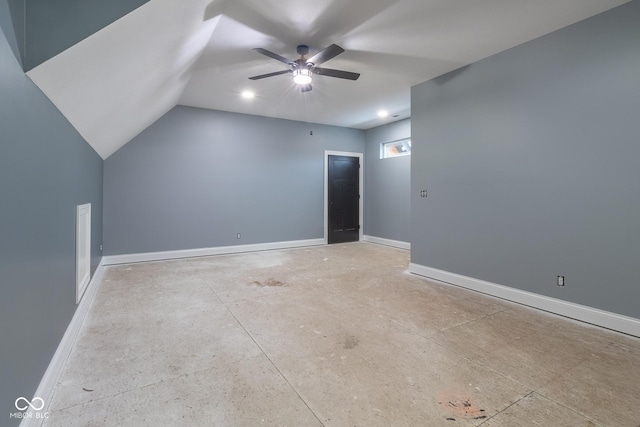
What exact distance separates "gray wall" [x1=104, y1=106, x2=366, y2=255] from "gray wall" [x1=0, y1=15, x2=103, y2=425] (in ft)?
9.30

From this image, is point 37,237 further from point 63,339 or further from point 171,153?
point 171,153

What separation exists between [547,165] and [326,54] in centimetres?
245

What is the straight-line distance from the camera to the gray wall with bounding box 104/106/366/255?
15.6 ft

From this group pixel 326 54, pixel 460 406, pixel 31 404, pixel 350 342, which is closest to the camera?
pixel 31 404

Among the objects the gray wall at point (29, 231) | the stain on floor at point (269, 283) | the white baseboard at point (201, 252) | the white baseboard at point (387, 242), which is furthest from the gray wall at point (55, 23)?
the white baseboard at point (387, 242)

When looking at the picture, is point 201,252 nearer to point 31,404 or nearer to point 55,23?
point 31,404

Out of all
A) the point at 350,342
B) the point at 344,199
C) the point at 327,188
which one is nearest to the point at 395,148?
the point at 344,199

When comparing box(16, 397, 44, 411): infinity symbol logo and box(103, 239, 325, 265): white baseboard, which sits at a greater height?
box(103, 239, 325, 265): white baseboard

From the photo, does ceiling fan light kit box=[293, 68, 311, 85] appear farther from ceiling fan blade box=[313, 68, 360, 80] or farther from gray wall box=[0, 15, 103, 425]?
gray wall box=[0, 15, 103, 425]

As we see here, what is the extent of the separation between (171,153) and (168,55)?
111 inches

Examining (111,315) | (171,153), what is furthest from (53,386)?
(171,153)

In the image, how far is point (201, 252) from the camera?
5277 mm

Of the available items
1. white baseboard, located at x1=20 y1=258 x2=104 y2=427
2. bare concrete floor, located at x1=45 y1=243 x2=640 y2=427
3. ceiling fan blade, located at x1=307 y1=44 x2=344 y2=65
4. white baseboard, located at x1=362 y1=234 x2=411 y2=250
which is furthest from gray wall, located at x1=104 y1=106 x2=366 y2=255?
ceiling fan blade, located at x1=307 y1=44 x2=344 y2=65

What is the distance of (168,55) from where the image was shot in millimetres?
2521
